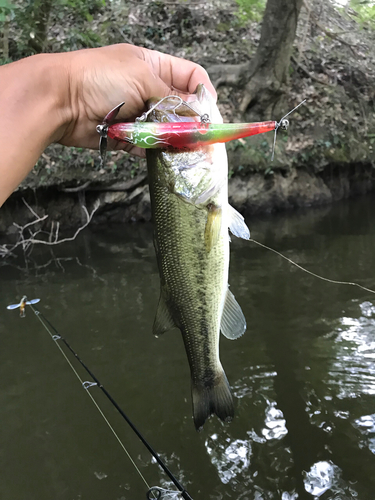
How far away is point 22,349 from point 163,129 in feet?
12.9

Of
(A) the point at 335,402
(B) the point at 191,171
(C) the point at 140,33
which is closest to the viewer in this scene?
(B) the point at 191,171

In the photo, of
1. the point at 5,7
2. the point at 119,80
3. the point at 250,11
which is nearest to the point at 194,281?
the point at 119,80

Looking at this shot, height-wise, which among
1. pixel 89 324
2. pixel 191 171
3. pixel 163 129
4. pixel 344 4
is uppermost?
pixel 344 4

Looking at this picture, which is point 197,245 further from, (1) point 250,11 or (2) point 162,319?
(1) point 250,11

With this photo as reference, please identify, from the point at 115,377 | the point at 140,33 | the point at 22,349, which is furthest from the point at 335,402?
the point at 140,33

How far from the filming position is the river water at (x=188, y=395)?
284 cm

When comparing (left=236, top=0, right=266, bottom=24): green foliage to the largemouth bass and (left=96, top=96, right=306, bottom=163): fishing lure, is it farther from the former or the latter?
(left=96, top=96, right=306, bottom=163): fishing lure

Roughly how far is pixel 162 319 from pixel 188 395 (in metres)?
2.05

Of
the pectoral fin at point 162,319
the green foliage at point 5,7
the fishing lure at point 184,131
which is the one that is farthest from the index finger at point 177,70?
the green foliage at point 5,7

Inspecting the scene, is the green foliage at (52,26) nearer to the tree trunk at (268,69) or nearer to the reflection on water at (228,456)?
the tree trunk at (268,69)

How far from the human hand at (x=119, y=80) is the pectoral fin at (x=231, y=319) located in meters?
0.90

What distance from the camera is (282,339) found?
14.4ft

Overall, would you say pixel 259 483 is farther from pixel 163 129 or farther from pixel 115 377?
pixel 163 129

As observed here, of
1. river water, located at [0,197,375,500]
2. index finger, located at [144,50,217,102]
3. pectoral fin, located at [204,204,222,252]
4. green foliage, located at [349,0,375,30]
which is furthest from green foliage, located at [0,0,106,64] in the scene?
pectoral fin, located at [204,204,222,252]
